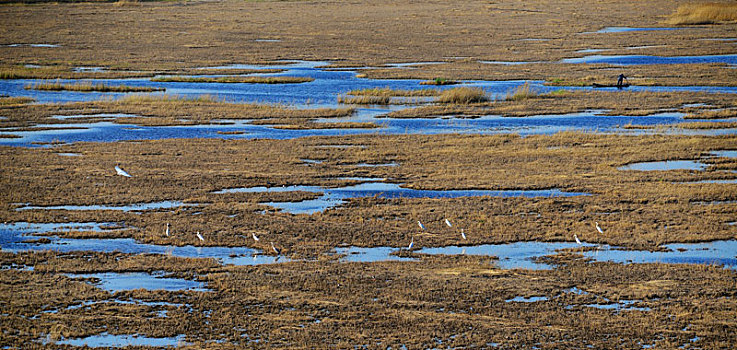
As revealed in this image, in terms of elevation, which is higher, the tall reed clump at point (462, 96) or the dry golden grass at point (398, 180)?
the dry golden grass at point (398, 180)

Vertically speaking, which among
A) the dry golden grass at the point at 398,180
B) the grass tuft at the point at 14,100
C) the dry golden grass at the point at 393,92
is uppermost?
the dry golden grass at the point at 398,180

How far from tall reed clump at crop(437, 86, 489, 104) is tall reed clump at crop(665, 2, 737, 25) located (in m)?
49.3

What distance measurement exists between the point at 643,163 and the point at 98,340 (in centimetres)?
1980

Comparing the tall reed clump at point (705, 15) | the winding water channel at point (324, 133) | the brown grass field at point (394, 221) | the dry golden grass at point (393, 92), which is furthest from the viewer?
the tall reed clump at point (705, 15)

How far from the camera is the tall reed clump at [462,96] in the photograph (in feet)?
139

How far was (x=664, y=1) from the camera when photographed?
11631 centimetres

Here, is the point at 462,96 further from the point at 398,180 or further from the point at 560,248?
the point at 560,248

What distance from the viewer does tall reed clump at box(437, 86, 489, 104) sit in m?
42.2

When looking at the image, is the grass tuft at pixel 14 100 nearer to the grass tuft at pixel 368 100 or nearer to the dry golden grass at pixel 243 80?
the dry golden grass at pixel 243 80

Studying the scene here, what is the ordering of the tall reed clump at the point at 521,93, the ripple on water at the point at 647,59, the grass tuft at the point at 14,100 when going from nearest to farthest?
the grass tuft at the point at 14,100 < the tall reed clump at the point at 521,93 < the ripple on water at the point at 647,59

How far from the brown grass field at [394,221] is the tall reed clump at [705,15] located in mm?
33627

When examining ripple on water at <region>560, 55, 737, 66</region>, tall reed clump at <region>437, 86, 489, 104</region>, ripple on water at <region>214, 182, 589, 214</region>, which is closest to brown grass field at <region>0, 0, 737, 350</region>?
tall reed clump at <region>437, 86, 489, 104</region>

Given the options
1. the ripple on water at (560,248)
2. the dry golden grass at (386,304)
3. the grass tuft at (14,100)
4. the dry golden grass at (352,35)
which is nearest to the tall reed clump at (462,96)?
the dry golden grass at (352,35)

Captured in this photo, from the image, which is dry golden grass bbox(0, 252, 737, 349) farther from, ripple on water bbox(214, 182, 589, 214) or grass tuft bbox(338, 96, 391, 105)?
grass tuft bbox(338, 96, 391, 105)
